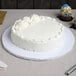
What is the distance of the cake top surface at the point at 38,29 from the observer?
851mm

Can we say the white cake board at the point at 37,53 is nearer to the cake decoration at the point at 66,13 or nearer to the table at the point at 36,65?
the table at the point at 36,65

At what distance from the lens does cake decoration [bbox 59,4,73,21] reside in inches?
42.2

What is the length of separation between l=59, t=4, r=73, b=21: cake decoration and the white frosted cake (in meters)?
0.14

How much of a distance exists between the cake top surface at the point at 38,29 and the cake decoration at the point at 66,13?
13 cm

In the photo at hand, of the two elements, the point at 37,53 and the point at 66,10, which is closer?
the point at 37,53

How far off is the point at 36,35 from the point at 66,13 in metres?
0.28

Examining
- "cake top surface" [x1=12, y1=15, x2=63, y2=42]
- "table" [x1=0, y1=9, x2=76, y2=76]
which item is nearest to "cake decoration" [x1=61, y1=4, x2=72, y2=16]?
"cake top surface" [x1=12, y1=15, x2=63, y2=42]

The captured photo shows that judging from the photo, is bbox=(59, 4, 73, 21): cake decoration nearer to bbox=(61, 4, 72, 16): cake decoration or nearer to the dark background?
bbox=(61, 4, 72, 16): cake decoration

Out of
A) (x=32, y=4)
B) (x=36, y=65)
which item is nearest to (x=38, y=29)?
(x=36, y=65)

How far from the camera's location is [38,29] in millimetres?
899

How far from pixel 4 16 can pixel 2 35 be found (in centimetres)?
19

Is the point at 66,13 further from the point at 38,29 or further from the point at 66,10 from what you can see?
the point at 38,29

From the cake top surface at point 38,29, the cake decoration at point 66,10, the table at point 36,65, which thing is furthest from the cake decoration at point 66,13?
the table at point 36,65

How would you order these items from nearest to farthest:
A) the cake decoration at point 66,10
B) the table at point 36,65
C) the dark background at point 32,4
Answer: the table at point 36,65 < the cake decoration at point 66,10 < the dark background at point 32,4
